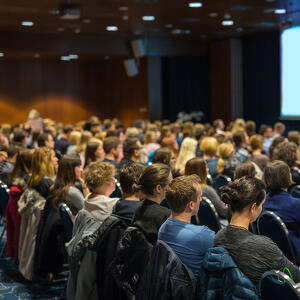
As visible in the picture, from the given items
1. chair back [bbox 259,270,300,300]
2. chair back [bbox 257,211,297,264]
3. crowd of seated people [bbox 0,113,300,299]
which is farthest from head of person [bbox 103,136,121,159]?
chair back [bbox 259,270,300,300]

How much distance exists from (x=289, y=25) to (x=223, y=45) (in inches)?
200

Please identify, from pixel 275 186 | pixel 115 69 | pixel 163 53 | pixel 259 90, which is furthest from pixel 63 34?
pixel 275 186

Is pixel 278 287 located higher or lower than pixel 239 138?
lower

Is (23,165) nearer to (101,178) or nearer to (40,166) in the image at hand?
(40,166)

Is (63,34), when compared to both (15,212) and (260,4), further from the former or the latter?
(15,212)

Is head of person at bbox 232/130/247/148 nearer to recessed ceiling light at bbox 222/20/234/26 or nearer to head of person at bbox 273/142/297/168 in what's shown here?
head of person at bbox 273/142/297/168

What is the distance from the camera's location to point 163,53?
17672 millimetres

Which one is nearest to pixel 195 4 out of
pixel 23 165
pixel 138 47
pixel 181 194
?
pixel 138 47

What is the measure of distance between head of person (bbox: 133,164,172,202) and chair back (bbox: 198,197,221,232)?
91cm

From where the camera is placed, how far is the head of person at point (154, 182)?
130 inches

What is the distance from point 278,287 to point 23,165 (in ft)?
12.9

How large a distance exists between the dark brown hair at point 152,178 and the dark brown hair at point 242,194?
1.94ft

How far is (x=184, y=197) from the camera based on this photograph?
293cm

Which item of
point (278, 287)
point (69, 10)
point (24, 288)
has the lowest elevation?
point (24, 288)
